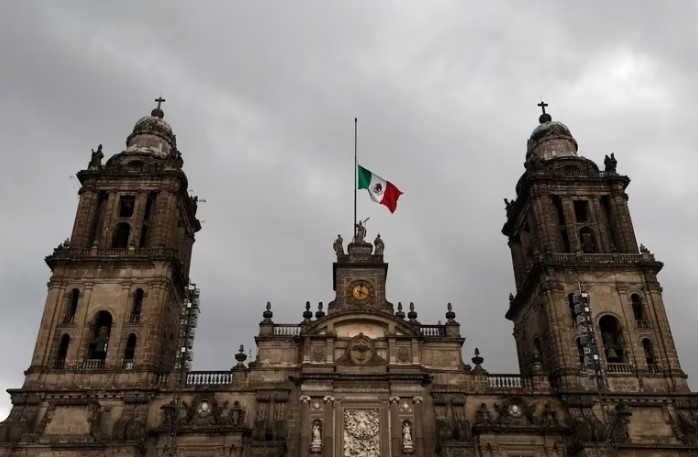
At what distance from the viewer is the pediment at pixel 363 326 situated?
121 ft

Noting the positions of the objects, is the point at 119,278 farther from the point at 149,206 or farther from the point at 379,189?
the point at 379,189

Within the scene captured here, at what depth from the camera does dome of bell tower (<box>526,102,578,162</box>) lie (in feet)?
150

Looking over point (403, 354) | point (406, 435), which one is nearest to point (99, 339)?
point (403, 354)

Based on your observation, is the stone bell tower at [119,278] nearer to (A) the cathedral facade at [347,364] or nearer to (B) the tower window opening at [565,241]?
(A) the cathedral facade at [347,364]

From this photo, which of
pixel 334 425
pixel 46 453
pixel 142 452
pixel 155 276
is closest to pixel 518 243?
pixel 334 425

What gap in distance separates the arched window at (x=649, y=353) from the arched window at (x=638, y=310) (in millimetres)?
949

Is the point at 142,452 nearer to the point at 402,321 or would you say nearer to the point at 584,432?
the point at 402,321

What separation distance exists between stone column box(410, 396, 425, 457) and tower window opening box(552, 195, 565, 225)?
15240mm

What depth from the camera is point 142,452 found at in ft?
108

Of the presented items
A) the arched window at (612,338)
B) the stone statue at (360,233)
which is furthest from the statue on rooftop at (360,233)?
the arched window at (612,338)

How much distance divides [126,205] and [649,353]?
3228 cm

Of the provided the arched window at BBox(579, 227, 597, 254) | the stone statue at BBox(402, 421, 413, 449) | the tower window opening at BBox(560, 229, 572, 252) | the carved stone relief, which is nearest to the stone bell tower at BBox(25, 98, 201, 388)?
the carved stone relief

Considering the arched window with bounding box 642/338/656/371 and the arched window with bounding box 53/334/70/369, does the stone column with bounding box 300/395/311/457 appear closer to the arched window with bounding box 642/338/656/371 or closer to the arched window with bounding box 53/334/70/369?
the arched window with bounding box 53/334/70/369

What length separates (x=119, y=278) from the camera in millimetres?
38469
